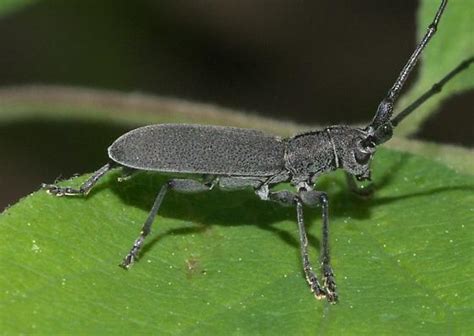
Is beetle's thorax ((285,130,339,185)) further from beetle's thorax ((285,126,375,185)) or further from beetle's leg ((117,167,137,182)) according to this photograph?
beetle's leg ((117,167,137,182))

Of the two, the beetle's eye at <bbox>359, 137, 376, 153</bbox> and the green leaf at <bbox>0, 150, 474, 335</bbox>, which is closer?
the green leaf at <bbox>0, 150, 474, 335</bbox>

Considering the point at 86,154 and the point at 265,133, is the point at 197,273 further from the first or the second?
the point at 86,154

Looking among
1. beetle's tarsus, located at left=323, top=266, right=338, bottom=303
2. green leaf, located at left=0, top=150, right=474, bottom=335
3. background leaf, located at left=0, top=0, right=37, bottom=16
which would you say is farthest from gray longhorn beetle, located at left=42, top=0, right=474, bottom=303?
background leaf, located at left=0, top=0, right=37, bottom=16

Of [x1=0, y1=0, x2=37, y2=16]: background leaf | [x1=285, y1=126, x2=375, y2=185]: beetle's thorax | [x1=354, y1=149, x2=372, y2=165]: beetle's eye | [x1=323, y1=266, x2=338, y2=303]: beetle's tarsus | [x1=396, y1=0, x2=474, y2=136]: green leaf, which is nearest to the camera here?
[x1=323, y1=266, x2=338, y2=303]: beetle's tarsus

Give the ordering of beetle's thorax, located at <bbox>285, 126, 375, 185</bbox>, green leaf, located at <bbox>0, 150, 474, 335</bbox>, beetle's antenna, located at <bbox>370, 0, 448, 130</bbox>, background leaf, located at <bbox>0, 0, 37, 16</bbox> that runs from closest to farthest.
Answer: green leaf, located at <bbox>0, 150, 474, 335</bbox> → beetle's antenna, located at <bbox>370, 0, 448, 130</bbox> → beetle's thorax, located at <bbox>285, 126, 375, 185</bbox> → background leaf, located at <bbox>0, 0, 37, 16</bbox>

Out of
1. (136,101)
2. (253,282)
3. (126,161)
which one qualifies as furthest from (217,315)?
(136,101)

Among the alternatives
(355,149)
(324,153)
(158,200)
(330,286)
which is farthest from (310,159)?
(330,286)

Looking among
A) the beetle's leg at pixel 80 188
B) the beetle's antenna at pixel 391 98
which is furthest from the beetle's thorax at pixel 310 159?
the beetle's leg at pixel 80 188
